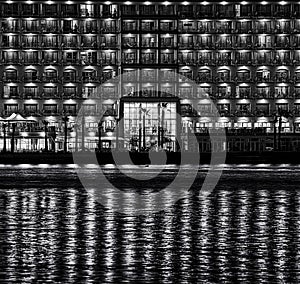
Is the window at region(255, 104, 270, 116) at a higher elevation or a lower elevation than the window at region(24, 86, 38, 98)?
lower

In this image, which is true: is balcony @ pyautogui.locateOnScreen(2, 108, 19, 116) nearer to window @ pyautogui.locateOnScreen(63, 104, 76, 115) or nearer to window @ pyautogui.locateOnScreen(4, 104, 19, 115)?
window @ pyautogui.locateOnScreen(4, 104, 19, 115)

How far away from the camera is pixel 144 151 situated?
6565 inches

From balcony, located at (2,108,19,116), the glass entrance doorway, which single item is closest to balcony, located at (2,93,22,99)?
balcony, located at (2,108,19,116)

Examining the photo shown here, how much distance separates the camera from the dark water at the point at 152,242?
1051 inches

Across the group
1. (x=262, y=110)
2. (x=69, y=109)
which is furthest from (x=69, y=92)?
(x=262, y=110)

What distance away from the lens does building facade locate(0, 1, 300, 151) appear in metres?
184

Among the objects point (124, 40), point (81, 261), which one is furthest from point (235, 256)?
point (124, 40)

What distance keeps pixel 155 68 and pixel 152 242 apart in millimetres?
152413

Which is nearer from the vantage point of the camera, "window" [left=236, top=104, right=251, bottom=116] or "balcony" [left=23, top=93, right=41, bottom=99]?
"balcony" [left=23, top=93, right=41, bottom=99]

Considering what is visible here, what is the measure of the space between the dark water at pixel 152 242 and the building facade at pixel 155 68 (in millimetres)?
131334

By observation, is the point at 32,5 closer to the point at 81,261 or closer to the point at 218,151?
the point at 218,151

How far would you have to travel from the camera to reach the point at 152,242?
32.9m

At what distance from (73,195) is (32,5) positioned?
132 meters

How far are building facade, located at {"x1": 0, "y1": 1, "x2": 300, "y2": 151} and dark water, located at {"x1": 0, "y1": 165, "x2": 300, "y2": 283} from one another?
131 m
